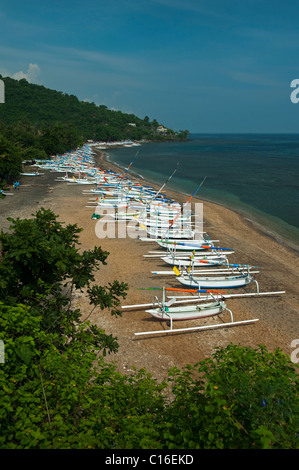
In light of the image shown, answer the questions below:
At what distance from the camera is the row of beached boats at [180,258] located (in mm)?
13945

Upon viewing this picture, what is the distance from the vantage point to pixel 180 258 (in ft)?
64.5

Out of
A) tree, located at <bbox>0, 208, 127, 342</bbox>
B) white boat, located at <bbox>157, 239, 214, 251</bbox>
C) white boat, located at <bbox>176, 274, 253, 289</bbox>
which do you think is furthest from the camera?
white boat, located at <bbox>157, 239, 214, 251</bbox>

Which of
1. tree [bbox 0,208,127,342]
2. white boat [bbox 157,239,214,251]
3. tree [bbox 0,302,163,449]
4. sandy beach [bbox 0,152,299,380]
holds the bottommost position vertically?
sandy beach [bbox 0,152,299,380]

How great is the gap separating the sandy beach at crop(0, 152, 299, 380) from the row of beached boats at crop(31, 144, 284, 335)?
439 mm

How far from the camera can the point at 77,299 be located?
15156 millimetres

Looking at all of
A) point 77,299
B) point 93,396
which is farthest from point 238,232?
point 93,396

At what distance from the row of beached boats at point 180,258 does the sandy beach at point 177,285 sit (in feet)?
1.44

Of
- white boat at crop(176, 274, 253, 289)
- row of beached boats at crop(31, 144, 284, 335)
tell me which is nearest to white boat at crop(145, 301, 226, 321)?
row of beached boats at crop(31, 144, 284, 335)

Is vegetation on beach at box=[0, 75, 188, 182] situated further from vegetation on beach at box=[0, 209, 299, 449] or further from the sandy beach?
vegetation on beach at box=[0, 209, 299, 449]

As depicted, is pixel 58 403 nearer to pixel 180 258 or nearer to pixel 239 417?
pixel 239 417

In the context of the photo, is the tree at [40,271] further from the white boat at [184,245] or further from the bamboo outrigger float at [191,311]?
the white boat at [184,245]

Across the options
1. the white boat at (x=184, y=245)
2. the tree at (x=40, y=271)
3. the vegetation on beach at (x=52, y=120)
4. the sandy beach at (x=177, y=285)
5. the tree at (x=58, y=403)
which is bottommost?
the sandy beach at (x=177, y=285)

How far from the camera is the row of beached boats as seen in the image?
13.9m

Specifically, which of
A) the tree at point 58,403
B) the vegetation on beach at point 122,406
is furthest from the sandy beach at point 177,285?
the vegetation on beach at point 122,406
